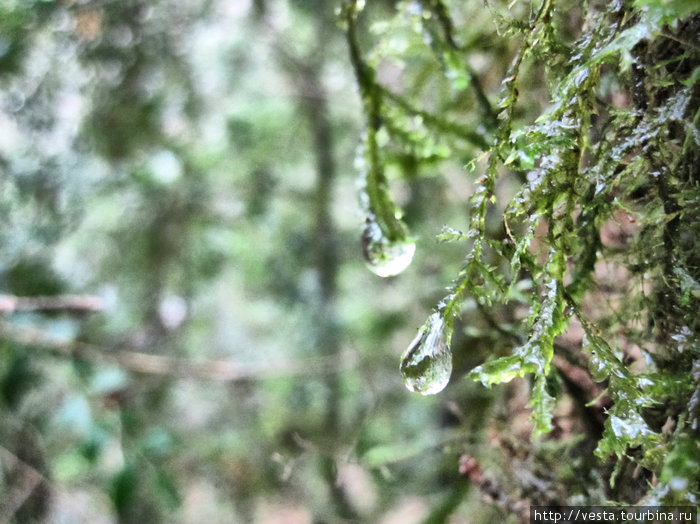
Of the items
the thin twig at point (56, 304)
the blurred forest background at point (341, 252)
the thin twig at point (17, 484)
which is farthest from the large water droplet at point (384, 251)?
the thin twig at point (17, 484)

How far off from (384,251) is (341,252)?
6.29 ft

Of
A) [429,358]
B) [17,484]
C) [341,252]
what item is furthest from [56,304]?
[341,252]

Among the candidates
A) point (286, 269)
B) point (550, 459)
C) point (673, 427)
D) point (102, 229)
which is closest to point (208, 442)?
point (286, 269)

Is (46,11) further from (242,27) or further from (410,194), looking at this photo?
(410,194)

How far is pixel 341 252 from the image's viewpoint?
2.41 meters

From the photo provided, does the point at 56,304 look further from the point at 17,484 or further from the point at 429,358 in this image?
the point at 429,358

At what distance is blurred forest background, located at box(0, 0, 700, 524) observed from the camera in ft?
1.31

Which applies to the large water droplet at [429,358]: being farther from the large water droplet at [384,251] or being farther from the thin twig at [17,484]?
the thin twig at [17,484]

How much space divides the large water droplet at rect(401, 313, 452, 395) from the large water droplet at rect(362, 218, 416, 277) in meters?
0.10

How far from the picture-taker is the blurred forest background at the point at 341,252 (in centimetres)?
40

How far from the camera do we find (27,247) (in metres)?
1.52

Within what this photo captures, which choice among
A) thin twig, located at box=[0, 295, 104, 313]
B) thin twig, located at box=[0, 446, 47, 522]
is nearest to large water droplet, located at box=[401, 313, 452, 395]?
thin twig, located at box=[0, 295, 104, 313]

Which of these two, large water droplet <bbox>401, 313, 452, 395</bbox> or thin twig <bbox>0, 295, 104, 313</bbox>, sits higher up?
large water droplet <bbox>401, 313, 452, 395</bbox>

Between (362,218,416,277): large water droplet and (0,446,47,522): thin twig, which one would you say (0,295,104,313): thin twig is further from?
(362,218,416,277): large water droplet
